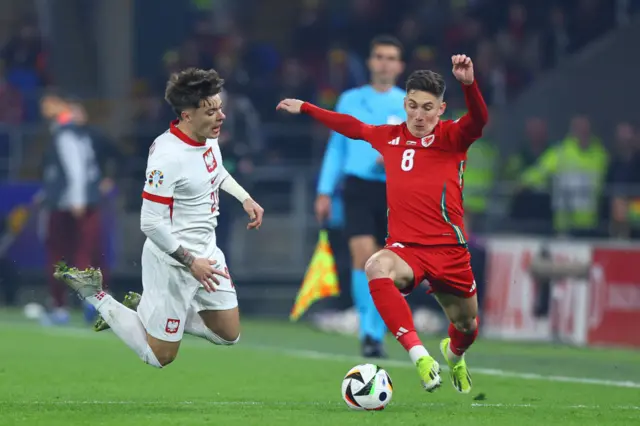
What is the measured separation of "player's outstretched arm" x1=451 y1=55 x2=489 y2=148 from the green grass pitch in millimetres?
1544

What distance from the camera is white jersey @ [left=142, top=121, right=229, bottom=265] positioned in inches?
310

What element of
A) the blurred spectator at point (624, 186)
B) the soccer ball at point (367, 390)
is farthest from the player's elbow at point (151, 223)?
the blurred spectator at point (624, 186)

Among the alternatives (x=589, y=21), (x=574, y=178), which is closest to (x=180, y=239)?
(x=574, y=178)

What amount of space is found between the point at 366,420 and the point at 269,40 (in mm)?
17331

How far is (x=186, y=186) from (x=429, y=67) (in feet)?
44.0

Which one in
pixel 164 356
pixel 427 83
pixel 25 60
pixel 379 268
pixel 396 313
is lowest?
pixel 164 356

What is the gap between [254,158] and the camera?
54.5 feet

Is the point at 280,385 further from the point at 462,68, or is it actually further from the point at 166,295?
the point at 462,68

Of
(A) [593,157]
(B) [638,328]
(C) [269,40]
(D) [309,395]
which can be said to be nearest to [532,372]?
(D) [309,395]

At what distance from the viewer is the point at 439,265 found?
850 cm

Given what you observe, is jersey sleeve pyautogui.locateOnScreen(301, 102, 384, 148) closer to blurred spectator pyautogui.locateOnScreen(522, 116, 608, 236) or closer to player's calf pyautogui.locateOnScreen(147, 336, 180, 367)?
player's calf pyautogui.locateOnScreen(147, 336, 180, 367)

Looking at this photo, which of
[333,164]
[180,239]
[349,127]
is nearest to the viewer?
[180,239]

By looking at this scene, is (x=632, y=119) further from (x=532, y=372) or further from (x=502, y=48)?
(x=532, y=372)

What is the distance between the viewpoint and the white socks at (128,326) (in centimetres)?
823
